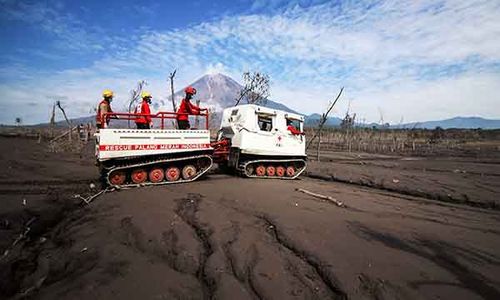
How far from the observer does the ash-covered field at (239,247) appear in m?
3.97

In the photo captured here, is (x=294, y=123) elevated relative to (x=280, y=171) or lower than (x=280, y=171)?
elevated

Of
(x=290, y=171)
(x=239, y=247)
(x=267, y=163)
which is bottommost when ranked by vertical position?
(x=239, y=247)

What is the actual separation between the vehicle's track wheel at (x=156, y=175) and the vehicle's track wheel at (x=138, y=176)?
0.56 feet

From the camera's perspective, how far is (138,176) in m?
10.1

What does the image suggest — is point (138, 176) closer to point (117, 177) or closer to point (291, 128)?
point (117, 177)

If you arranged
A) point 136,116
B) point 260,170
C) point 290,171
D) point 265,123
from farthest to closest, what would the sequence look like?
point 290,171, point 260,170, point 265,123, point 136,116

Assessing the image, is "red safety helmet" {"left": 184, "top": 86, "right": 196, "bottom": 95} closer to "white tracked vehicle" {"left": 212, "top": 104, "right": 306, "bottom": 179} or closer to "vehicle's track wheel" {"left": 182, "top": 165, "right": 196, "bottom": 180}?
"white tracked vehicle" {"left": 212, "top": 104, "right": 306, "bottom": 179}

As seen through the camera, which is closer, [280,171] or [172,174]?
[172,174]

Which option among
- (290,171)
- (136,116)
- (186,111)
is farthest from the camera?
(290,171)

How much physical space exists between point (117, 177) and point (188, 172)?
2.41 m

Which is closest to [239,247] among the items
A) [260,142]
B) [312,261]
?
[312,261]

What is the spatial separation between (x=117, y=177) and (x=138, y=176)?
65 centimetres

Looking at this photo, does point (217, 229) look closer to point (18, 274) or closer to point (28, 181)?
point (18, 274)

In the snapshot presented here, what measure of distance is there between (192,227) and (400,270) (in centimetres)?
372
